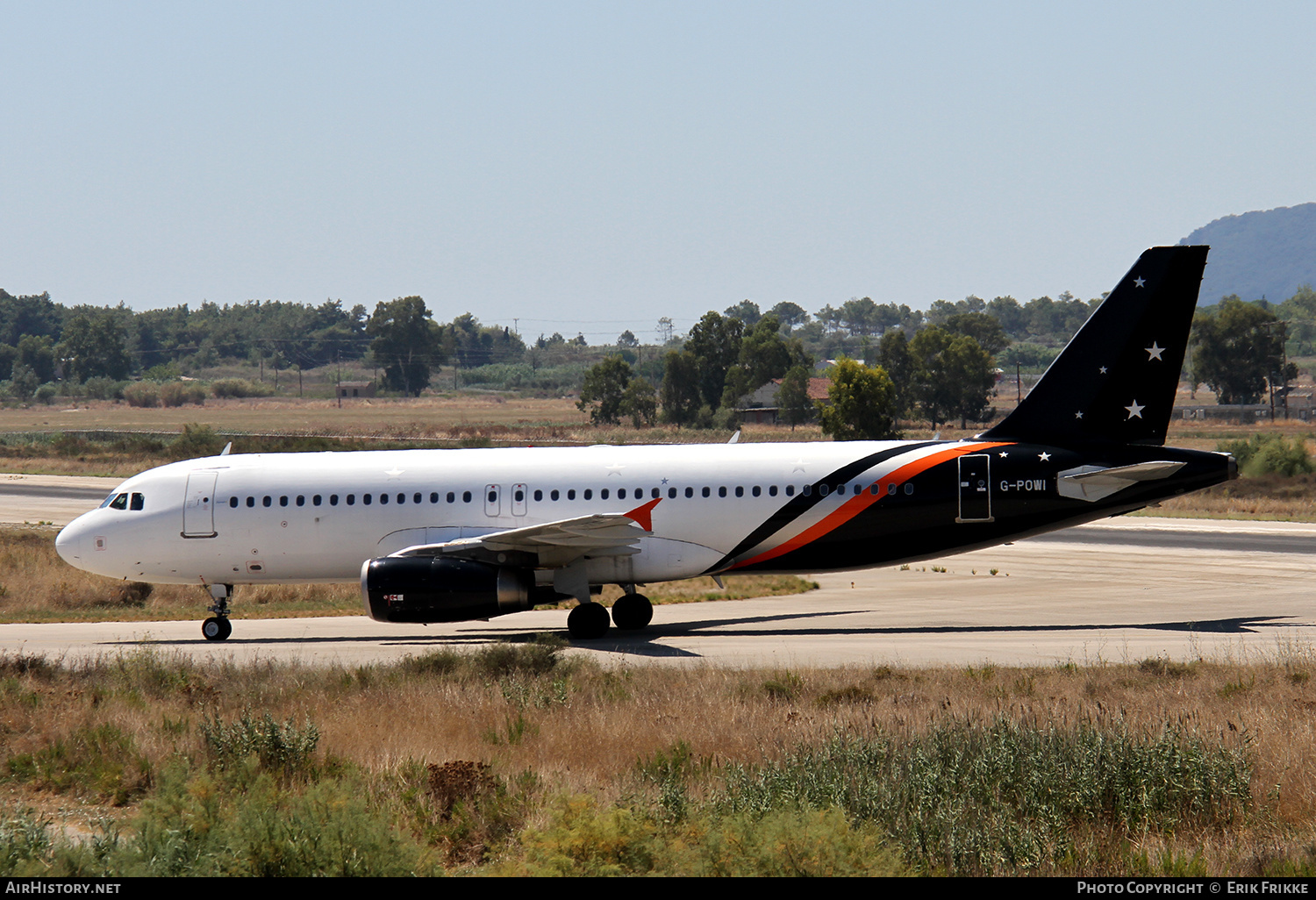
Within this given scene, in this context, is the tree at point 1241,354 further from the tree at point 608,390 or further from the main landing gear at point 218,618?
the main landing gear at point 218,618

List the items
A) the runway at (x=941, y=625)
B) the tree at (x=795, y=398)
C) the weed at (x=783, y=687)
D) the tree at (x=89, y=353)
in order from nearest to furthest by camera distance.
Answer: the weed at (x=783, y=687) → the runway at (x=941, y=625) → the tree at (x=795, y=398) → the tree at (x=89, y=353)

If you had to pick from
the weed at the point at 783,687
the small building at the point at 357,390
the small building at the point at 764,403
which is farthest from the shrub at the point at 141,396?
the weed at the point at 783,687

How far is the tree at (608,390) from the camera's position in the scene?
113 m

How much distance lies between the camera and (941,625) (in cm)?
2486

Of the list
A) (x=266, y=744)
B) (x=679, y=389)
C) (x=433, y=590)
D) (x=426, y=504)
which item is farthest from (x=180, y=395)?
(x=266, y=744)

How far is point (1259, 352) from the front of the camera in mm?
130625

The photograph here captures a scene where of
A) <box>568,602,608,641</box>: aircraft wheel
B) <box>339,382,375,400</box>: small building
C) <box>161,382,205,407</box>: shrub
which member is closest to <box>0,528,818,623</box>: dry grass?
<box>568,602,608,641</box>: aircraft wheel

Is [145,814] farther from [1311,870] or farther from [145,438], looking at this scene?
[145,438]

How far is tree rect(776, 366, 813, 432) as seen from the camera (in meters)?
105

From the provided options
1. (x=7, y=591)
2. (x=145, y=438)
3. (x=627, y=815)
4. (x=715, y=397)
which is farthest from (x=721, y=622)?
(x=715, y=397)

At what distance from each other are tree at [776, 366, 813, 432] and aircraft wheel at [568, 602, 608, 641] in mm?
81287

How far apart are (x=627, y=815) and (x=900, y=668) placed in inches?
415

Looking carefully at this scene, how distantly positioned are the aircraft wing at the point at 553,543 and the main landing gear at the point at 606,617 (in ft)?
3.66

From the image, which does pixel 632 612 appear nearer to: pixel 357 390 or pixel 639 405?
pixel 639 405
